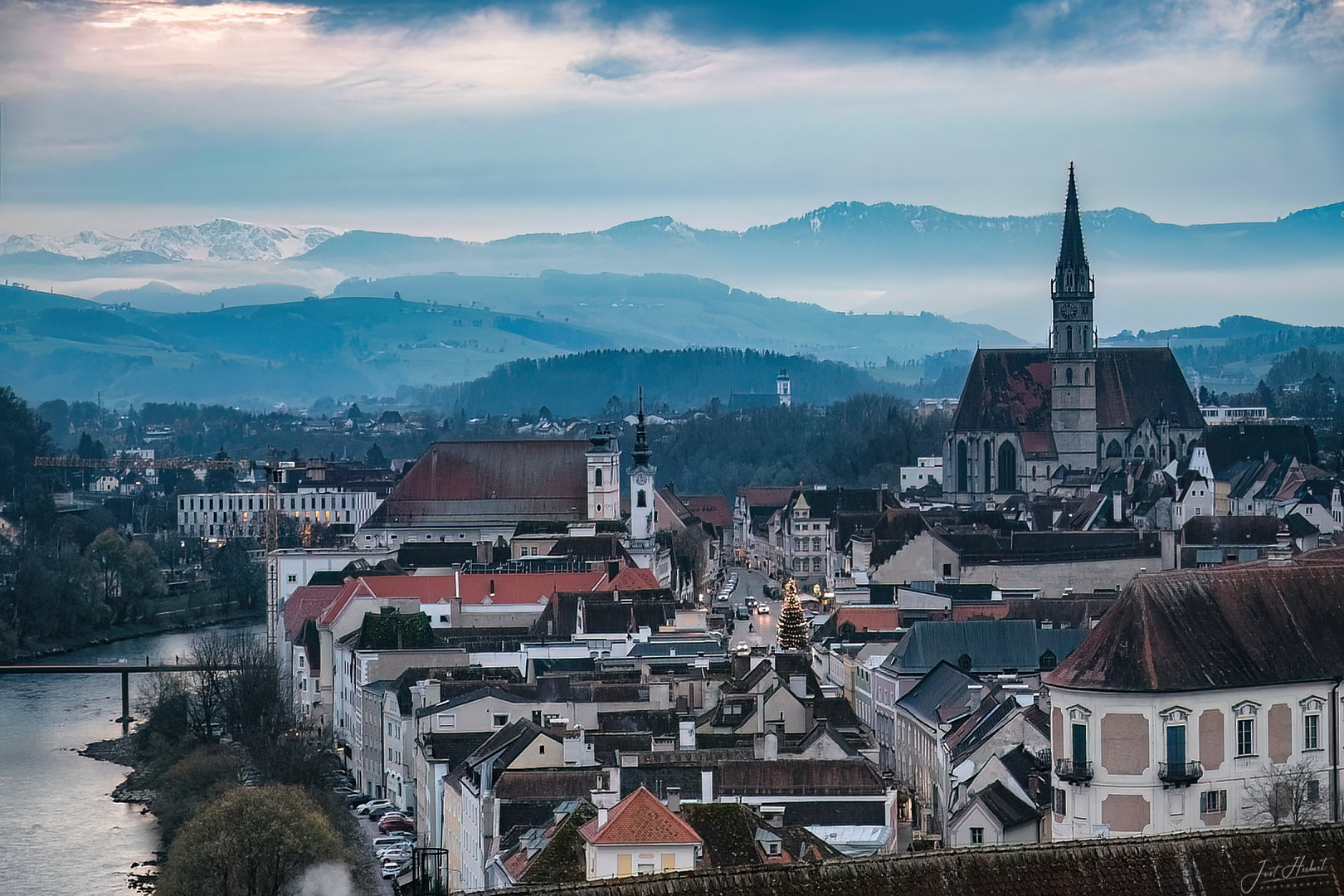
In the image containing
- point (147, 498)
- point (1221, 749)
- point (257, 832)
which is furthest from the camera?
point (147, 498)

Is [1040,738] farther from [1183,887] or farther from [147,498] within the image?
[147,498]

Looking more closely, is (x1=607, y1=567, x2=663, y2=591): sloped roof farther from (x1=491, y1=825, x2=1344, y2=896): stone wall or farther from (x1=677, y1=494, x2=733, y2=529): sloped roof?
(x1=677, y1=494, x2=733, y2=529): sloped roof

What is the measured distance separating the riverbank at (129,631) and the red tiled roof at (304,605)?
16.1 meters

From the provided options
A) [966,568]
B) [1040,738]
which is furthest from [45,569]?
[1040,738]

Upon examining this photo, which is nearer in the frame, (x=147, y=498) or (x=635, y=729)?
(x=635, y=729)

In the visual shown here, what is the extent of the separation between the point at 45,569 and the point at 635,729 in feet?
188

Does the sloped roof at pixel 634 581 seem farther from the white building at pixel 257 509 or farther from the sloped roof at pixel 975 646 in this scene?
the white building at pixel 257 509

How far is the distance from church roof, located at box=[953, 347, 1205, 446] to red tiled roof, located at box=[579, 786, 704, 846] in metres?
83.0

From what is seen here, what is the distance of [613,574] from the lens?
70125 mm

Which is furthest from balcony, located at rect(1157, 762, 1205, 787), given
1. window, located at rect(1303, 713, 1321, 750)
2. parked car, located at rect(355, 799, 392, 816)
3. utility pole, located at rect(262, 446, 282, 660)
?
utility pole, located at rect(262, 446, 282, 660)

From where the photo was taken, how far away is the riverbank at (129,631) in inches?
3403

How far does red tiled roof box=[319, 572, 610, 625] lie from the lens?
6706cm

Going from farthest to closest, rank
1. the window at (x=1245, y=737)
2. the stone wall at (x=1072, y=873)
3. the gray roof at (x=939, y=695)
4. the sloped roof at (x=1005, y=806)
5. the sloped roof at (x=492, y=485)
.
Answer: the sloped roof at (x=492, y=485) → the gray roof at (x=939, y=695) → the sloped roof at (x=1005, y=806) → the window at (x=1245, y=737) → the stone wall at (x=1072, y=873)

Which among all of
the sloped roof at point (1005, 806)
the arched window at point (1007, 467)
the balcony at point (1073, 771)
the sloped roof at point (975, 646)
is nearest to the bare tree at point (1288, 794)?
the balcony at point (1073, 771)
